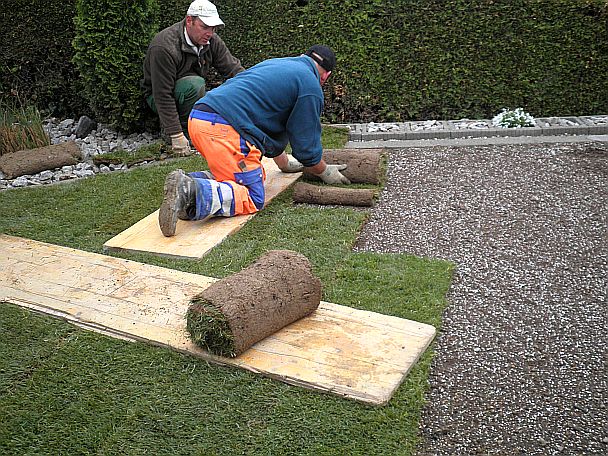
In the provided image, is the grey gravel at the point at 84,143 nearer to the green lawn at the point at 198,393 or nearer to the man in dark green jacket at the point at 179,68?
the man in dark green jacket at the point at 179,68

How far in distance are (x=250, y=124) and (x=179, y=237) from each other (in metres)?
0.95

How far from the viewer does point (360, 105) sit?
25.8 feet

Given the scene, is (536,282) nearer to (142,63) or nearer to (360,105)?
(360,105)

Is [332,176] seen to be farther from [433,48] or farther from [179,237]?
[433,48]

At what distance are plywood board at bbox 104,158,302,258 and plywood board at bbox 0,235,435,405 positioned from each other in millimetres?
228

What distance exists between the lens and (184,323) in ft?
12.1

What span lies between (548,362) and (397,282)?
3.39 ft

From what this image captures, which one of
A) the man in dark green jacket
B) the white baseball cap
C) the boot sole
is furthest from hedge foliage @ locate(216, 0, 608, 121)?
the boot sole

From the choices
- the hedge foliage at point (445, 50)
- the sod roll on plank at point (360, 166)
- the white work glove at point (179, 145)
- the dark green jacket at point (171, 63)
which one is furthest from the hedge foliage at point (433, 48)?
the sod roll on plank at point (360, 166)

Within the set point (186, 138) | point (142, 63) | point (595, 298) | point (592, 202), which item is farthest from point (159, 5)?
point (595, 298)

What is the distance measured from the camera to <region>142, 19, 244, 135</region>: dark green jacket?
6.84 m

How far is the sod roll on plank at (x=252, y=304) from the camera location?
329cm

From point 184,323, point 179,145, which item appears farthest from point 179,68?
point 184,323

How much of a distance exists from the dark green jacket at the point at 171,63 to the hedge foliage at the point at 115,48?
12.5 inches
